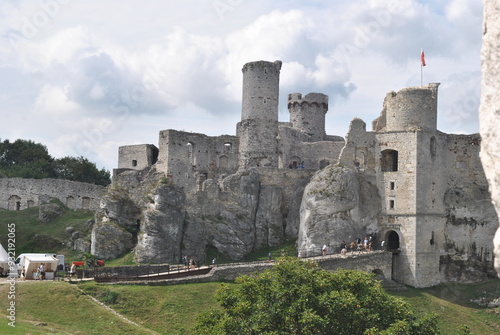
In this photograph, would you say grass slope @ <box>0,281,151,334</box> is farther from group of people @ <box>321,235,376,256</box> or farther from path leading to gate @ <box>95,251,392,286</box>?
group of people @ <box>321,235,376,256</box>

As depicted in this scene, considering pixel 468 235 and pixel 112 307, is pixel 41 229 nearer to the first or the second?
pixel 112 307

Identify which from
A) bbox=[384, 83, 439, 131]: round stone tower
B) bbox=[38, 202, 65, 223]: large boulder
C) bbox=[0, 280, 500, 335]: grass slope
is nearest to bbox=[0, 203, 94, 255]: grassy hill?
bbox=[38, 202, 65, 223]: large boulder

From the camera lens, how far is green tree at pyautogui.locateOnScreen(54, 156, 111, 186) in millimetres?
80188

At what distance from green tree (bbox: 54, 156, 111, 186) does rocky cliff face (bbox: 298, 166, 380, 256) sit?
122 ft

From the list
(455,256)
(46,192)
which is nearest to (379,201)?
(455,256)

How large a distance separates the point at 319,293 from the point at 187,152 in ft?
102

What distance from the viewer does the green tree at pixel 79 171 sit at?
3157 inches

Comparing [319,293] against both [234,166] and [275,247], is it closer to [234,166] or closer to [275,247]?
[275,247]

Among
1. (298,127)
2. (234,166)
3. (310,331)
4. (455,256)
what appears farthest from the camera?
(298,127)

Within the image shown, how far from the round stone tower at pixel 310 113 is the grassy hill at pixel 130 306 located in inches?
1131

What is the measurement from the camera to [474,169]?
182 ft

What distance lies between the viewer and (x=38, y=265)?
3828cm

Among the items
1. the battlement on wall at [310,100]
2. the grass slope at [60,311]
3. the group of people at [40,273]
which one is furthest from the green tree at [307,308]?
the battlement on wall at [310,100]

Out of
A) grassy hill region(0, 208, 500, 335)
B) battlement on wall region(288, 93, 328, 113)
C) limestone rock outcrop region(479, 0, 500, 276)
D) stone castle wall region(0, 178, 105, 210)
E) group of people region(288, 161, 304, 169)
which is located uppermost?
battlement on wall region(288, 93, 328, 113)
